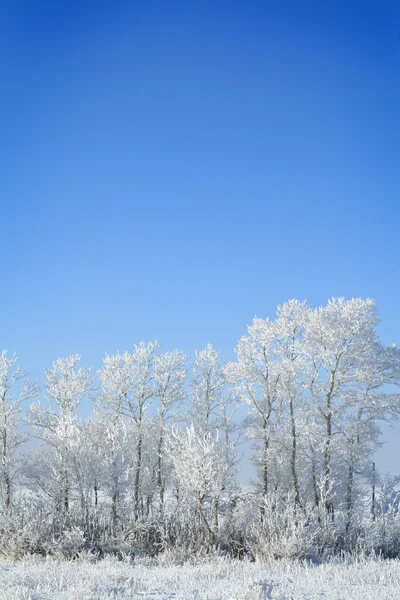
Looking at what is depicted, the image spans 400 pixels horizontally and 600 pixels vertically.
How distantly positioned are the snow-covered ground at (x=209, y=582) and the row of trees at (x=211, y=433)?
5462mm

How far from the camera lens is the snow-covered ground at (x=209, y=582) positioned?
852cm

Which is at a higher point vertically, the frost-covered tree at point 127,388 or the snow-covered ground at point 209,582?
the frost-covered tree at point 127,388

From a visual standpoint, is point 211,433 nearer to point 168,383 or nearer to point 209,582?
point 168,383

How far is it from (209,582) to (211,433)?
18421mm

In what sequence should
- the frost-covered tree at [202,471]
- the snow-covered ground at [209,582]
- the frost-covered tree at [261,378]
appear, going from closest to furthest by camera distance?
the snow-covered ground at [209,582], the frost-covered tree at [202,471], the frost-covered tree at [261,378]

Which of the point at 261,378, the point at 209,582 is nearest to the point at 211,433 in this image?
the point at 261,378

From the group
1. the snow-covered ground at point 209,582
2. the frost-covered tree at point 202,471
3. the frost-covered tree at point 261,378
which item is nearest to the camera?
the snow-covered ground at point 209,582

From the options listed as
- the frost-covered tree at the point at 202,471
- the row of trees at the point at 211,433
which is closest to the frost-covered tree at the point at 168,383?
the row of trees at the point at 211,433

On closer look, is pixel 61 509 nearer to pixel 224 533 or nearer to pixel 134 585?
pixel 224 533

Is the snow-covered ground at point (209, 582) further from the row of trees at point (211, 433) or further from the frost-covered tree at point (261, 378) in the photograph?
the frost-covered tree at point (261, 378)

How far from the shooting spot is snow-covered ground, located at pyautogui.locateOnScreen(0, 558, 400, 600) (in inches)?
335

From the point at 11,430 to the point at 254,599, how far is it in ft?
84.4

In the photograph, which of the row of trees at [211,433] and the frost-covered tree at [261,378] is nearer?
the row of trees at [211,433]

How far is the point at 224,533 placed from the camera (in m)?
17.2
